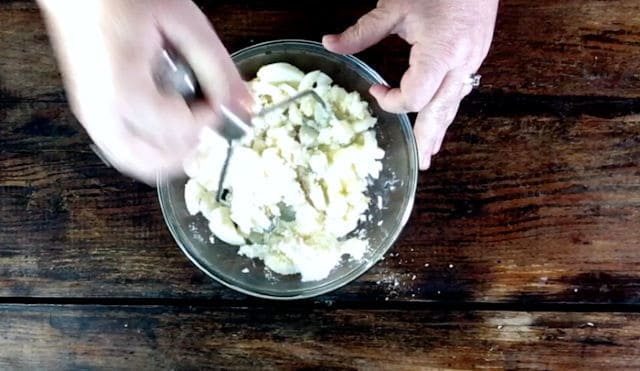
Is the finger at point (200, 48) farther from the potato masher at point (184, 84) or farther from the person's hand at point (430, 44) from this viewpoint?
the person's hand at point (430, 44)

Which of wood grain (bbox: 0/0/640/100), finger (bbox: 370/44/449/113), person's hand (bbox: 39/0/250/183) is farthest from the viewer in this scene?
wood grain (bbox: 0/0/640/100)

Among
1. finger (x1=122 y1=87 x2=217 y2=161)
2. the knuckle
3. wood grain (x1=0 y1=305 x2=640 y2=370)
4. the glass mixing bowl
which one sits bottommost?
wood grain (x1=0 y1=305 x2=640 y2=370)

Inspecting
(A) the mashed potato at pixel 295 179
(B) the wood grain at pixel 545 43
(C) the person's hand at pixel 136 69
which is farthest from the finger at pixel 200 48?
(B) the wood grain at pixel 545 43

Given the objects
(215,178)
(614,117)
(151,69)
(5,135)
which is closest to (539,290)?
(614,117)

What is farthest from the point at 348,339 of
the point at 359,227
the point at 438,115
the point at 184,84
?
the point at 184,84

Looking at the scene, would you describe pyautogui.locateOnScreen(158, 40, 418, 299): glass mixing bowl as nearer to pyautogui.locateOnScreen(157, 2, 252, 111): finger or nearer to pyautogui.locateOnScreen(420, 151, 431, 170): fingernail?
pyautogui.locateOnScreen(420, 151, 431, 170): fingernail

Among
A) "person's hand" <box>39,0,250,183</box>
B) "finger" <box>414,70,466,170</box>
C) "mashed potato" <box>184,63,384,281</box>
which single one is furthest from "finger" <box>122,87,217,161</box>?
"finger" <box>414,70,466,170</box>

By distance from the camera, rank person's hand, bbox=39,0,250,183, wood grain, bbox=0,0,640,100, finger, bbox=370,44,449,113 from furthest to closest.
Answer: wood grain, bbox=0,0,640,100 < finger, bbox=370,44,449,113 < person's hand, bbox=39,0,250,183
